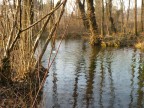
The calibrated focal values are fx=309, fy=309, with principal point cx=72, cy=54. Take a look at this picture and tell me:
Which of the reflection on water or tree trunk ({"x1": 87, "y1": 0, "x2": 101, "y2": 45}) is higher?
tree trunk ({"x1": 87, "y1": 0, "x2": 101, "y2": 45})

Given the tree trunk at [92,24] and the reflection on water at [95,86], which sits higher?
the tree trunk at [92,24]

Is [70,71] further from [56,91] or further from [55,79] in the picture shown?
[56,91]

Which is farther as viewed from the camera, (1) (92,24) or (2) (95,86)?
(1) (92,24)

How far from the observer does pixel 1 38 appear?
8.86 meters

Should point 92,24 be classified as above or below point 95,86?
above

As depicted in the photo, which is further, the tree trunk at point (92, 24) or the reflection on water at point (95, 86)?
the tree trunk at point (92, 24)

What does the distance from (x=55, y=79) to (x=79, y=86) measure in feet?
5.34

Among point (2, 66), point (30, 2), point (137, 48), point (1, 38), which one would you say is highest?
point (30, 2)

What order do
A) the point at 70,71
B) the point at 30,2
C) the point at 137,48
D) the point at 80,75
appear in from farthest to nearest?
the point at 137,48 < the point at 70,71 < the point at 80,75 < the point at 30,2

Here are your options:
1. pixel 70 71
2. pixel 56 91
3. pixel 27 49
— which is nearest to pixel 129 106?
pixel 56 91

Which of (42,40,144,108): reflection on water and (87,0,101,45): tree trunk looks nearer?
(42,40,144,108): reflection on water

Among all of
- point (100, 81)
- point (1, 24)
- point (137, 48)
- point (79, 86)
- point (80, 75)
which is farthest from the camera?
point (137, 48)

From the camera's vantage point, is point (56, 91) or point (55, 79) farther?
point (55, 79)

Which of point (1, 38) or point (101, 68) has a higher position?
point (1, 38)
